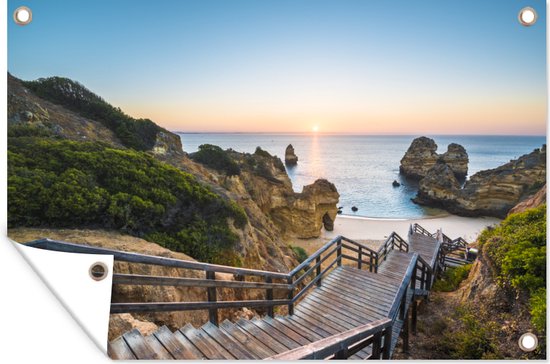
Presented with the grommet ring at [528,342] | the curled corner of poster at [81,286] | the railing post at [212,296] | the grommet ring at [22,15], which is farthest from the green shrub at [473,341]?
the grommet ring at [22,15]

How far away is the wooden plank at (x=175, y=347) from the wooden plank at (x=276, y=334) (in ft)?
2.62

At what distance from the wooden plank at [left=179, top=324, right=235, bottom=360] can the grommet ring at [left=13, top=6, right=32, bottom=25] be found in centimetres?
331

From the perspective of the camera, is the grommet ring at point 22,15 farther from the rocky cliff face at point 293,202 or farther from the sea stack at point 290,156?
the sea stack at point 290,156

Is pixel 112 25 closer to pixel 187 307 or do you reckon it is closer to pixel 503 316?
pixel 187 307

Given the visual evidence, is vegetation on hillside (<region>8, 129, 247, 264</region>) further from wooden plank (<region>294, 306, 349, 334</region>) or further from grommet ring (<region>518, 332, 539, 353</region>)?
grommet ring (<region>518, 332, 539, 353</region>)

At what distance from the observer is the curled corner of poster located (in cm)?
213

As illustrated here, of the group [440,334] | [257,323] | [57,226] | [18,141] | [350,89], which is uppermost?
[350,89]

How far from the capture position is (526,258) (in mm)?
2637

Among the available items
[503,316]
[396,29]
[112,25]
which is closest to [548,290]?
[503,316]

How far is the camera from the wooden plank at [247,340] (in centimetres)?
222

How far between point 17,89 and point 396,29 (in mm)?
4869

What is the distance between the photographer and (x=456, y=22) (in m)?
2.77

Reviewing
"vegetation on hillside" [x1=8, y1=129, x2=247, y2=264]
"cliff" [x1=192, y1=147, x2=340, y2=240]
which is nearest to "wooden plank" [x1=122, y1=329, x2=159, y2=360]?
"vegetation on hillside" [x1=8, y1=129, x2=247, y2=264]

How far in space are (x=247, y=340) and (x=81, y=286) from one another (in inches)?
54.5
